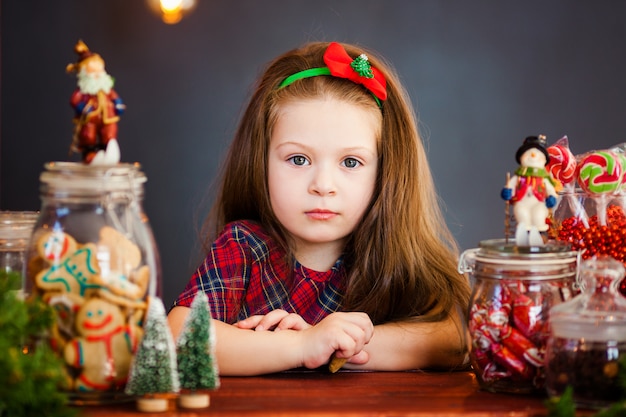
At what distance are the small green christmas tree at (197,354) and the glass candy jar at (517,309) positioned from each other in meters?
0.32

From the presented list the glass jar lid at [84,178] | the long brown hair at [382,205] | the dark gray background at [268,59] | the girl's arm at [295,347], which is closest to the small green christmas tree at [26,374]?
the glass jar lid at [84,178]

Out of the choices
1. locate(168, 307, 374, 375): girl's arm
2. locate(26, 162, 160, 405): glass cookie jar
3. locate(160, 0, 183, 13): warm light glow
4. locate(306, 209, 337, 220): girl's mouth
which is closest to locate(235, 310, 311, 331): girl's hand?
locate(168, 307, 374, 375): girl's arm

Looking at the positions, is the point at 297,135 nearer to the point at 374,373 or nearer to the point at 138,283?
the point at 374,373

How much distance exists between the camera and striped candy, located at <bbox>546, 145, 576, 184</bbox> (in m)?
1.18

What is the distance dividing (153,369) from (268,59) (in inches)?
121

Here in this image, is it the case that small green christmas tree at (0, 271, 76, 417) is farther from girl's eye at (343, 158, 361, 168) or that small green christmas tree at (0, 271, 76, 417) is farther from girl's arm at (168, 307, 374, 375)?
girl's eye at (343, 158, 361, 168)

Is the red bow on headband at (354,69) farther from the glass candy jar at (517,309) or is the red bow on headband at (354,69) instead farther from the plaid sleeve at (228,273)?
the glass candy jar at (517,309)

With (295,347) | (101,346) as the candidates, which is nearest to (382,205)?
(295,347)

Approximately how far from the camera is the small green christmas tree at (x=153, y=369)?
80 centimetres

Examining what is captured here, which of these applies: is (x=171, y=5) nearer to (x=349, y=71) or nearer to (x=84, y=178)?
(x=349, y=71)

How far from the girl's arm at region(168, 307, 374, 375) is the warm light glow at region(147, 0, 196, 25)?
110 inches

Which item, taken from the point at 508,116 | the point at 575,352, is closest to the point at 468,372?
the point at 575,352

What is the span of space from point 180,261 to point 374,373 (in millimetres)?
2777

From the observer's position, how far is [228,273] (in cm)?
145
